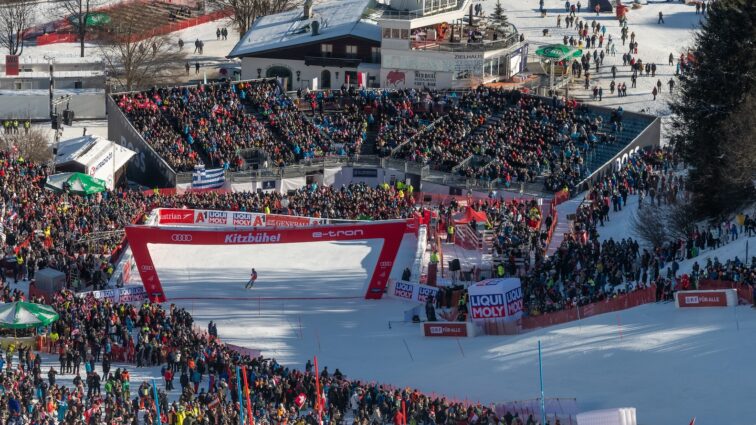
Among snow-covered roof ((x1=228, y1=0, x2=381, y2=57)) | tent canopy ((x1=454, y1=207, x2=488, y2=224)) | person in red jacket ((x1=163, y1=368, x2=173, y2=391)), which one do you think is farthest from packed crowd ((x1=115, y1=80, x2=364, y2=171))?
person in red jacket ((x1=163, y1=368, x2=173, y2=391))

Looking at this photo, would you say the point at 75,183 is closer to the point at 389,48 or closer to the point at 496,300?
the point at 496,300

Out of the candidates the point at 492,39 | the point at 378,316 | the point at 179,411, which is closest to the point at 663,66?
the point at 492,39

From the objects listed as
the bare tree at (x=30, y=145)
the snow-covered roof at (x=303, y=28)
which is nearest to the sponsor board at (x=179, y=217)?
the bare tree at (x=30, y=145)

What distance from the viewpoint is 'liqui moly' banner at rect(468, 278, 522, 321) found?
48.8m

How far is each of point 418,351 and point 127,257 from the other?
1262cm

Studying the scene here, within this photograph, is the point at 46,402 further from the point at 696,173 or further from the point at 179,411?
the point at 696,173

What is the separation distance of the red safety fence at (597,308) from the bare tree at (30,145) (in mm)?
30489

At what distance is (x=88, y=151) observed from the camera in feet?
222

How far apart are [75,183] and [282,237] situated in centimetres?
1052

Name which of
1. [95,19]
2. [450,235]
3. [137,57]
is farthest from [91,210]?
[95,19]

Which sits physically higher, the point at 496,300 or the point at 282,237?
the point at 282,237

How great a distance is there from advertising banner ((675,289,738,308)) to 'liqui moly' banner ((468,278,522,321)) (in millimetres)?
5637

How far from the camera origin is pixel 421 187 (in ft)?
A: 228

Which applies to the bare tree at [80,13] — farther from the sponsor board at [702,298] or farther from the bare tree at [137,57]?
the sponsor board at [702,298]
